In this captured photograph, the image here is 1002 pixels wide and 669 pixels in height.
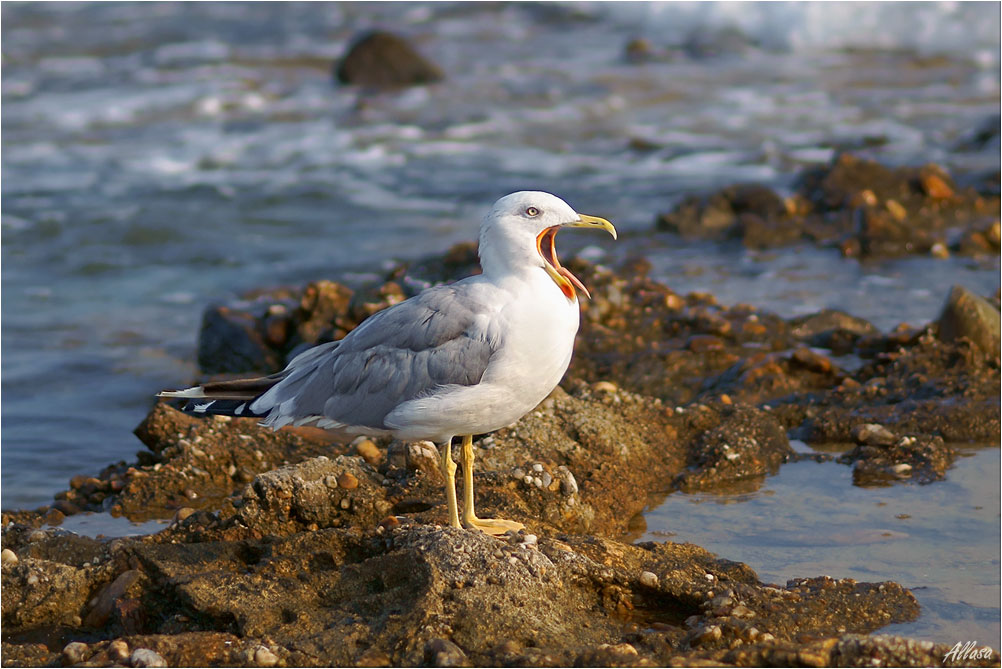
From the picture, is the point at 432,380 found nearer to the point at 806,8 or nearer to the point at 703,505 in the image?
the point at 703,505

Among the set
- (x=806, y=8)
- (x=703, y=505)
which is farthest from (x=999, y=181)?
(x=806, y=8)

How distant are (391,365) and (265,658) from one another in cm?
133

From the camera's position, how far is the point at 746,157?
42.3 feet

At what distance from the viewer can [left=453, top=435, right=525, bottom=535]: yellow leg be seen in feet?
14.9

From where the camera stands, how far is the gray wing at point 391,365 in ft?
14.6

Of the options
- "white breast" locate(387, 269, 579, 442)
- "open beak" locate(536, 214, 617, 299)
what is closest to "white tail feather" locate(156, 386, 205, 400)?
"white breast" locate(387, 269, 579, 442)

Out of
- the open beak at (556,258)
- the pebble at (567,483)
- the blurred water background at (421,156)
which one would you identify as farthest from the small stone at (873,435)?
the open beak at (556,258)

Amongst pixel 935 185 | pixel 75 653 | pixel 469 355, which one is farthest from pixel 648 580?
pixel 935 185

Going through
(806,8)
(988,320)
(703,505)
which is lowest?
(703,505)

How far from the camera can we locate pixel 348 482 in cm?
486

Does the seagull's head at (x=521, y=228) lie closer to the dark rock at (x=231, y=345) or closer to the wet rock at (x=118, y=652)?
the wet rock at (x=118, y=652)

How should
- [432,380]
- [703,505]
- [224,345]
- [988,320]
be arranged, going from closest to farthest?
[432,380], [703,505], [988,320], [224,345]

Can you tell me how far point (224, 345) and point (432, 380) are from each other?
3.94m

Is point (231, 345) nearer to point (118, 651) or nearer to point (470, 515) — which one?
point (470, 515)
